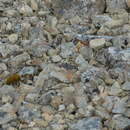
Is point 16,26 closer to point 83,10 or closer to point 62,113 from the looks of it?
point 83,10

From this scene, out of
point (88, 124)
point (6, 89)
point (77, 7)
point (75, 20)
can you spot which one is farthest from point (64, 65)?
point (77, 7)

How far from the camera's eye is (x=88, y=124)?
275 inches

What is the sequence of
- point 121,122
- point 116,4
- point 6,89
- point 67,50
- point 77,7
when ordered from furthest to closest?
1. point 77,7
2. point 116,4
3. point 67,50
4. point 6,89
5. point 121,122

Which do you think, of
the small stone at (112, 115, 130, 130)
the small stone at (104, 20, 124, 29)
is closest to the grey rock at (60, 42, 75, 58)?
the small stone at (104, 20, 124, 29)

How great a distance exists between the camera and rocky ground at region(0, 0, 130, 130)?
728 cm

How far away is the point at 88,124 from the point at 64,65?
76.4 inches

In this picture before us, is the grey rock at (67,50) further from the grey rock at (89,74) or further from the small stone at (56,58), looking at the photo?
the grey rock at (89,74)

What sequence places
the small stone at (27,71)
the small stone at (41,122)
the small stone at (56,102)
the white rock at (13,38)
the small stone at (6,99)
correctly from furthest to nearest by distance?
the white rock at (13,38) < the small stone at (27,71) < the small stone at (6,99) < the small stone at (56,102) < the small stone at (41,122)

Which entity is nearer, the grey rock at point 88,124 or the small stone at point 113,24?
the grey rock at point 88,124

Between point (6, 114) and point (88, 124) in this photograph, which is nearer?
point (88, 124)

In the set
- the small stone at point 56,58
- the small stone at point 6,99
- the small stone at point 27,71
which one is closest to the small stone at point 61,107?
the small stone at point 6,99

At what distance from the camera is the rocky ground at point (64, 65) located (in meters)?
7.28

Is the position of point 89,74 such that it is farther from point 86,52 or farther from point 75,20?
point 75,20

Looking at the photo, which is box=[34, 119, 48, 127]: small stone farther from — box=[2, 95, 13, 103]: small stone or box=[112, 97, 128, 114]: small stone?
box=[112, 97, 128, 114]: small stone
